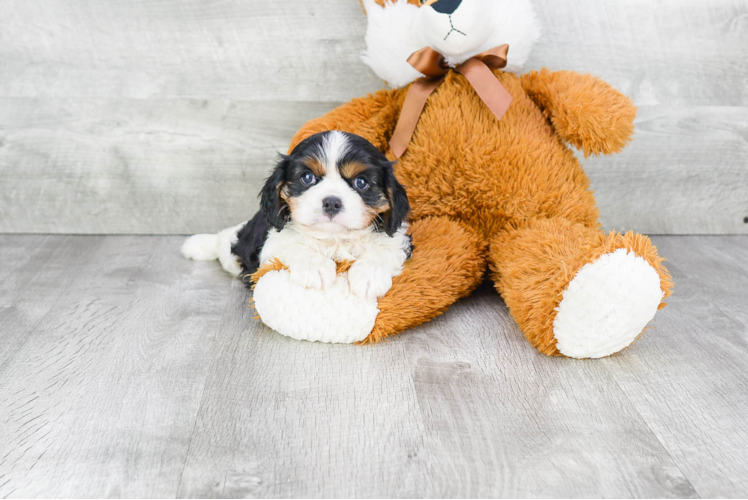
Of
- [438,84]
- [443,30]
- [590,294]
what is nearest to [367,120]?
[438,84]

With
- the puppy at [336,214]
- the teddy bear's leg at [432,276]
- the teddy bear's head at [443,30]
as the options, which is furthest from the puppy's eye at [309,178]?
the teddy bear's head at [443,30]

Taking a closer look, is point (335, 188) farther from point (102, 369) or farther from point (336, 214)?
point (102, 369)

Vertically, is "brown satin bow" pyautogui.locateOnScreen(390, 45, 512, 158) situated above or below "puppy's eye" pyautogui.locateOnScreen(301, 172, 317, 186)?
above

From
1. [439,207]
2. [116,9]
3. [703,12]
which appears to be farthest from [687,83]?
[116,9]

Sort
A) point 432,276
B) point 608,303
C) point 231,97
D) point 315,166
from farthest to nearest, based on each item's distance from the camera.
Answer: point 231,97 → point 432,276 → point 315,166 → point 608,303

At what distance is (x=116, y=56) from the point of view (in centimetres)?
259

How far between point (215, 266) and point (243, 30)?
37.6 inches

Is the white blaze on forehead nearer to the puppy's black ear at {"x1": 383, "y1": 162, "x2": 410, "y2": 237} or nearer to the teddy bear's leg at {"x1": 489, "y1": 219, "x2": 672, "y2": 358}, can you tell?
the puppy's black ear at {"x1": 383, "y1": 162, "x2": 410, "y2": 237}

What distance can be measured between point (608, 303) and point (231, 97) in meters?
1.74

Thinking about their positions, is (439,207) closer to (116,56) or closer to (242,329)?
(242,329)

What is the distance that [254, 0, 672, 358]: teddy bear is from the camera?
177cm

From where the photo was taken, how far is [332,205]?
1663 millimetres

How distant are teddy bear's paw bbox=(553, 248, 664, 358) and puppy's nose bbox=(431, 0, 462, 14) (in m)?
0.86

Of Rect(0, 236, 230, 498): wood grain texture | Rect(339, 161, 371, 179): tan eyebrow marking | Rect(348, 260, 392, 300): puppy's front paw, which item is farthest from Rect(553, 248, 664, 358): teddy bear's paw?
Rect(0, 236, 230, 498): wood grain texture
